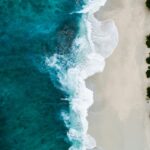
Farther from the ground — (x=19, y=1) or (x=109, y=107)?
(x=19, y=1)

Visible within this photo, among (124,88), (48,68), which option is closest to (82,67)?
(48,68)

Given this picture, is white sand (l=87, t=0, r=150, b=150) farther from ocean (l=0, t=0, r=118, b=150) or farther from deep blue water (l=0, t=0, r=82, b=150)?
deep blue water (l=0, t=0, r=82, b=150)

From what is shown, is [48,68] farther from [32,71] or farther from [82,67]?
[82,67]

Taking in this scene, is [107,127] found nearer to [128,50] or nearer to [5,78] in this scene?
[128,50]

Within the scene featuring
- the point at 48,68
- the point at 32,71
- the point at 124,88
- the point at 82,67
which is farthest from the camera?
the point at 124,88

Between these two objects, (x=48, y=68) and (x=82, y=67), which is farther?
(x=82, y=67)

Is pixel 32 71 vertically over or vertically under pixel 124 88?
over

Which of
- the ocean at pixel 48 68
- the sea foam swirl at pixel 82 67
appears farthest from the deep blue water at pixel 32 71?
the sea foam swirl at pixel 82 67

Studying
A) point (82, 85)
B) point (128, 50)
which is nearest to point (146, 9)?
point (128, 50)
